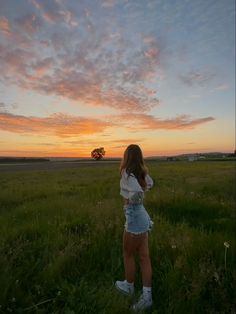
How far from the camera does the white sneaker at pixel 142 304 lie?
389 cm

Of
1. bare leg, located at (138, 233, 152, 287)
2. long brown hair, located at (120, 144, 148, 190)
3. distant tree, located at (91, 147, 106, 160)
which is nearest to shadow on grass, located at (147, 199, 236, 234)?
bare leg, located at (138, 233, 152, 287)

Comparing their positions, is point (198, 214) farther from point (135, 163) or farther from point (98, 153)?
point (98, 153)

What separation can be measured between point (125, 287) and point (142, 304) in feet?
1.30

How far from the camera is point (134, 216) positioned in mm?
4293

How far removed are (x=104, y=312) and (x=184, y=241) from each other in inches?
91.8

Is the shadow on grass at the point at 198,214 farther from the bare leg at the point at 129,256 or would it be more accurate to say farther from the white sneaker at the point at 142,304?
the white sneaker at the point at 142,304

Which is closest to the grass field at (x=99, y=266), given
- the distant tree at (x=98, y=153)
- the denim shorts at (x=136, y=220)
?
the denim shorts at (x=136, y=220)

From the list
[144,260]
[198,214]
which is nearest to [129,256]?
[144,260]

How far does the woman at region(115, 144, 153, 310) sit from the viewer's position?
13.8ft

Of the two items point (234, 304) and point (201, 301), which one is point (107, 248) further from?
point (234, 304)

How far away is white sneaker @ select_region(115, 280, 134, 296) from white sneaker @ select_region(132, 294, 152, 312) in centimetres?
19

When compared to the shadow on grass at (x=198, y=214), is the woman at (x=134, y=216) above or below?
above

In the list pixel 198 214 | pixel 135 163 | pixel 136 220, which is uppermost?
pixel 135 163

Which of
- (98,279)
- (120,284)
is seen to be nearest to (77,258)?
(98,279)
